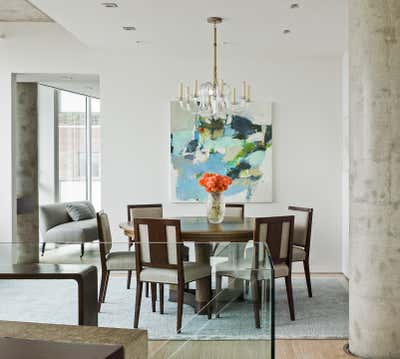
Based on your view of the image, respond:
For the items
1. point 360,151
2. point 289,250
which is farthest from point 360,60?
point 289,250

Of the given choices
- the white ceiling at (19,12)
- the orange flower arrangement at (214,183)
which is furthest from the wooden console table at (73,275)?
the white ceiling at (19,12)

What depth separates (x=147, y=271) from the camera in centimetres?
291

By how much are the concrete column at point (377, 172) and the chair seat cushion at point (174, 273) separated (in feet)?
4.36

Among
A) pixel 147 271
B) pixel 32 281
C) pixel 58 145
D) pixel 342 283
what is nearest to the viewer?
pixel 32 281

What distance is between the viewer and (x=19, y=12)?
6.06m

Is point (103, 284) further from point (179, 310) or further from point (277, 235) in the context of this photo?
point (277, 235)

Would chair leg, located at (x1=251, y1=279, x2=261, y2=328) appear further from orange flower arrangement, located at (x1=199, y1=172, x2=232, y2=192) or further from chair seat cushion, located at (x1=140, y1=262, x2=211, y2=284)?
orange flower arrangement, located at (x1=199, y1=172, x2=232, y2=192)

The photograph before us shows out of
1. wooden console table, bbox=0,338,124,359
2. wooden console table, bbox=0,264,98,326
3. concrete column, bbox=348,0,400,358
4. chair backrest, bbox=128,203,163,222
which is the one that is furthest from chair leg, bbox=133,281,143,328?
chair backrest, bbox=128,203,163,222

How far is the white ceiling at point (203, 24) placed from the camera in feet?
14.7

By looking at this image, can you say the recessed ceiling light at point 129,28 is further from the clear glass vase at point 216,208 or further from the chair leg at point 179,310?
the chair leg at point 179,310

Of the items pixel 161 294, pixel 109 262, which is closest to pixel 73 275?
pixel 109 262

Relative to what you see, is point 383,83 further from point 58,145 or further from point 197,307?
point 58,145

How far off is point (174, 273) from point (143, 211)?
287cm

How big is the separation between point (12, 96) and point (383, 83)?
456 centimetres
